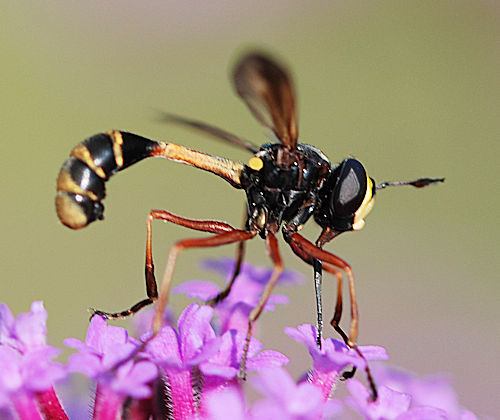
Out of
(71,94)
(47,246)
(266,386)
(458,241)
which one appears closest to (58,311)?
(47,246)

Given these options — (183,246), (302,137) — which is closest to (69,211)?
(183,246)

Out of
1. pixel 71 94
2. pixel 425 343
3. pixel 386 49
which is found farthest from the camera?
pixel 386 49

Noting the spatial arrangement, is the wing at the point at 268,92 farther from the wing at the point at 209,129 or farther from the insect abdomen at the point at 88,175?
the insect abdomen at the point at 88,175

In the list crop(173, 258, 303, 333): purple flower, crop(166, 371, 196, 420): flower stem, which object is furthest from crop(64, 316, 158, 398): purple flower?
crop(173, 258, 303, 333): purple flower

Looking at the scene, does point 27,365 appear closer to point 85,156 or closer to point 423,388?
point 85,156

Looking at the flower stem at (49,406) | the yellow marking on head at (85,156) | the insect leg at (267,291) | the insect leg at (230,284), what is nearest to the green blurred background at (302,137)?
the insect leg at (230,284)

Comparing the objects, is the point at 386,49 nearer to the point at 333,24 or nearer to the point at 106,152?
the point at 333,24

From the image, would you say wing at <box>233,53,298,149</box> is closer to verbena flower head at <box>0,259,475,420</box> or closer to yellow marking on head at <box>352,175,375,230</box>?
yellow marking on head at <box>352,175,375,230</box>
